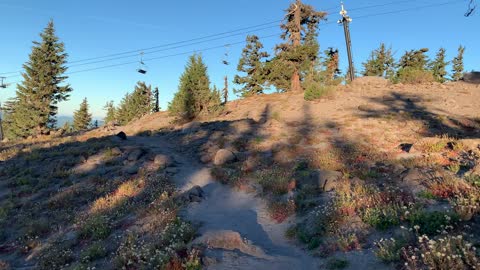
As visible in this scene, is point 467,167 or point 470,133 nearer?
point 467,167

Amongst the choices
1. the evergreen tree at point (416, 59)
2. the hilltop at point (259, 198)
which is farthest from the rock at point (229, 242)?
the evergreen tree at point (416, 59)

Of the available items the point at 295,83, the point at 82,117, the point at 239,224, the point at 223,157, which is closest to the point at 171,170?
the point at 223,157

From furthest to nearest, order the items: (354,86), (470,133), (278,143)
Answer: (354,86) < (278,143) < (470,133)

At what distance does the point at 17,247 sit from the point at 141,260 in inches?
223

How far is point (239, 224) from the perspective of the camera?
1123cm

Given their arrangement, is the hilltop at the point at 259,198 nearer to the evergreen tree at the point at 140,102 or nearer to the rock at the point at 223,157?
the rock at the point at 223,157

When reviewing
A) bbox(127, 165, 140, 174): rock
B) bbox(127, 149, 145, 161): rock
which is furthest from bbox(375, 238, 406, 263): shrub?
bbox(127, 149, 145, 161): rock

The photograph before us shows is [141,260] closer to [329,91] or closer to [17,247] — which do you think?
[17,247]

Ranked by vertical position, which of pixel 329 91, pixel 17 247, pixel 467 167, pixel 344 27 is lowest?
pixel 17 247

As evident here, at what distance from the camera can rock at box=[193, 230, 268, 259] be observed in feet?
28.6

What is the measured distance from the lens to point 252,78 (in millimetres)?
50500

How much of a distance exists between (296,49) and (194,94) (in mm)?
15313

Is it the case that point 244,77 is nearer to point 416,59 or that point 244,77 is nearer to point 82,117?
point 416,59

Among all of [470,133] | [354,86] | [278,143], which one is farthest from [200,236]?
[354,86]
